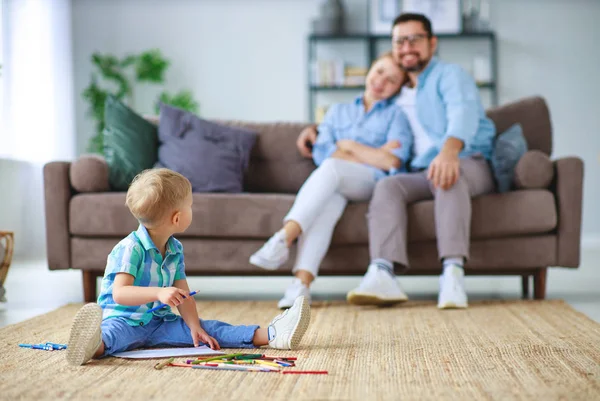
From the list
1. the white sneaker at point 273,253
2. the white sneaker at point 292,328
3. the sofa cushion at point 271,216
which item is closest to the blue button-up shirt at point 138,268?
the white sneaker at point 292,328

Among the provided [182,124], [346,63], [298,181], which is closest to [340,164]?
[298,181]

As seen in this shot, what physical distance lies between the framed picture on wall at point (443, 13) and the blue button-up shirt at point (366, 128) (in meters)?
3.31

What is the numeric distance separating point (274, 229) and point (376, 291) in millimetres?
514

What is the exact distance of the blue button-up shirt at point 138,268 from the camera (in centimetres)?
167

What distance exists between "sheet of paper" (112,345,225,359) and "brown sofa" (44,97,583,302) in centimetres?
111

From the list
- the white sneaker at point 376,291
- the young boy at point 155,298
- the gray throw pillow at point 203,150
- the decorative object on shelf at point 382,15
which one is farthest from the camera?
the decorative object on shelf at point 382,15

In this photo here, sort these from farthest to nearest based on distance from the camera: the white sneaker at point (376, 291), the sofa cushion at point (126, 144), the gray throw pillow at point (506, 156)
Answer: the sofa cushion at point (126, 144) → the gray throw pillow at point (506, 156) → the white sneaker at point (376, 291)

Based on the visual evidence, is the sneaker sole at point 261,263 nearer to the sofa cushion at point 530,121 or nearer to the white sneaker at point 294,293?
the white sneaker at point 294,293

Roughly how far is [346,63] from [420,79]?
11.3 feet

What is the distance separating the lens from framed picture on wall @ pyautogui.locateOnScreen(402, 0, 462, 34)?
243 inches

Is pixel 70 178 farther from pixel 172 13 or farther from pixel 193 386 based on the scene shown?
pixel 172 13

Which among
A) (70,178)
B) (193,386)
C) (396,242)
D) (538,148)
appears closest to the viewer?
(193,386)

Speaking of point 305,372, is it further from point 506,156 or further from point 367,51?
point 367,51

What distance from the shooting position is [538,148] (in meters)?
3.29
